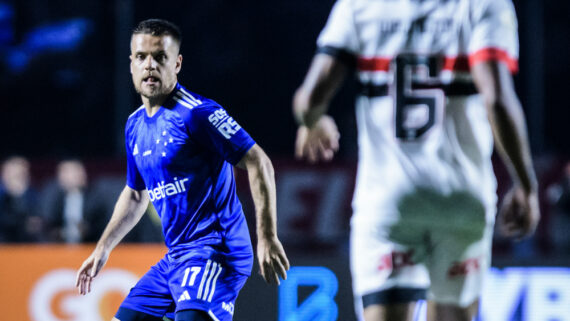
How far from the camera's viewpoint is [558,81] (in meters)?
24.0

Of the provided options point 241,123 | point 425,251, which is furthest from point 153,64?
point 241,123

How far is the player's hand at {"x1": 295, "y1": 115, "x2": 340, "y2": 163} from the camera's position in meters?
3.12

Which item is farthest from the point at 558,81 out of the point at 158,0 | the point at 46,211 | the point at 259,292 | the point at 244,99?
the point at 259,292

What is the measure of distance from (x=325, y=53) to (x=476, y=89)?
1.74ft

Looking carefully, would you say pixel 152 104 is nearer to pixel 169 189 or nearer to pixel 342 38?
pixel 169 189

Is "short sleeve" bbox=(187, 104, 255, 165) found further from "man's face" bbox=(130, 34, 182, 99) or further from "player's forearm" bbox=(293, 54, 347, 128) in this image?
"player's forearm" bbox=(293, 54, 347, 128)

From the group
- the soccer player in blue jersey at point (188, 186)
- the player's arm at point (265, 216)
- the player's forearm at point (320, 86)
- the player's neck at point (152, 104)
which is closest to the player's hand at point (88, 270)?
the soccer player in blue jersey at point (188, 186)

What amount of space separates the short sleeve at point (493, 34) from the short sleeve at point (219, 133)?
146 cm

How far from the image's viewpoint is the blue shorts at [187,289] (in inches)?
162

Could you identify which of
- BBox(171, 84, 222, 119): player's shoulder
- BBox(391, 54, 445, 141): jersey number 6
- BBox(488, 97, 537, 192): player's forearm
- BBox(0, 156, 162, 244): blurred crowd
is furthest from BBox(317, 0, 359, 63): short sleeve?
BBox(0, 156, 162, 244): blurred crowd

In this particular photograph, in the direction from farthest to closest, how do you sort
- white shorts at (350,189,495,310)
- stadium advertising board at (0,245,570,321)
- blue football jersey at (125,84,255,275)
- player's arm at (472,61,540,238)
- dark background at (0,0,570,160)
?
dark background at (0,0,570,160), stadium advertising board at (0,245,570,321), blue football jersey at (125,84,255,275), white shorts at (350,189,495,310), player's arm at (472,61,540,238)

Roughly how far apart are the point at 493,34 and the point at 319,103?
0.61m

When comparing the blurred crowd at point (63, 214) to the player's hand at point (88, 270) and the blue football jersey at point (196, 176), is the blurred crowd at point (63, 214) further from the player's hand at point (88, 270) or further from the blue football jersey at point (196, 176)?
the blue football jersey at point (196, 176)

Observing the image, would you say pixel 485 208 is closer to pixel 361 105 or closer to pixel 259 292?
pixel 361 105
